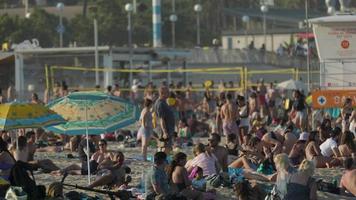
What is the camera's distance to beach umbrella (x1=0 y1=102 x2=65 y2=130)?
52.6ft

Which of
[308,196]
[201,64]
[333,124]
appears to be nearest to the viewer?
[308,196]

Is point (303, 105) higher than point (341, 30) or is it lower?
lower

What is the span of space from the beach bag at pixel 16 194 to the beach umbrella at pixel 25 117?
7.76ft

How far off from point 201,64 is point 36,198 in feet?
137

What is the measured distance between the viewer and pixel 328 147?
1852 centimetres

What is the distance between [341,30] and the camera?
23.4m

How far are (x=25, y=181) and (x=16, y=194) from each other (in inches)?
19.4

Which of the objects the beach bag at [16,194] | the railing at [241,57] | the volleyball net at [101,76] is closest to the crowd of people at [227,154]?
the beach bag at [16,194]

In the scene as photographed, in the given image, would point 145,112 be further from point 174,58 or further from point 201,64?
point 201,64

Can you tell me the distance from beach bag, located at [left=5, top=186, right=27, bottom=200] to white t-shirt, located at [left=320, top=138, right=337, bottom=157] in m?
6.36

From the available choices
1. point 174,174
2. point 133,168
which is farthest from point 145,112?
point 174,174

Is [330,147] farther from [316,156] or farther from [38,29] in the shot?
[38,29]

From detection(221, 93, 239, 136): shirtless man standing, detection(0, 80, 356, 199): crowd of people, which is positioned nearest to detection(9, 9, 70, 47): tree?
detection(0, 80, 356, 199): crowd of people

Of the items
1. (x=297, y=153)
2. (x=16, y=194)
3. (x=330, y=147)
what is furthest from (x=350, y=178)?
(x=16, y=194)
